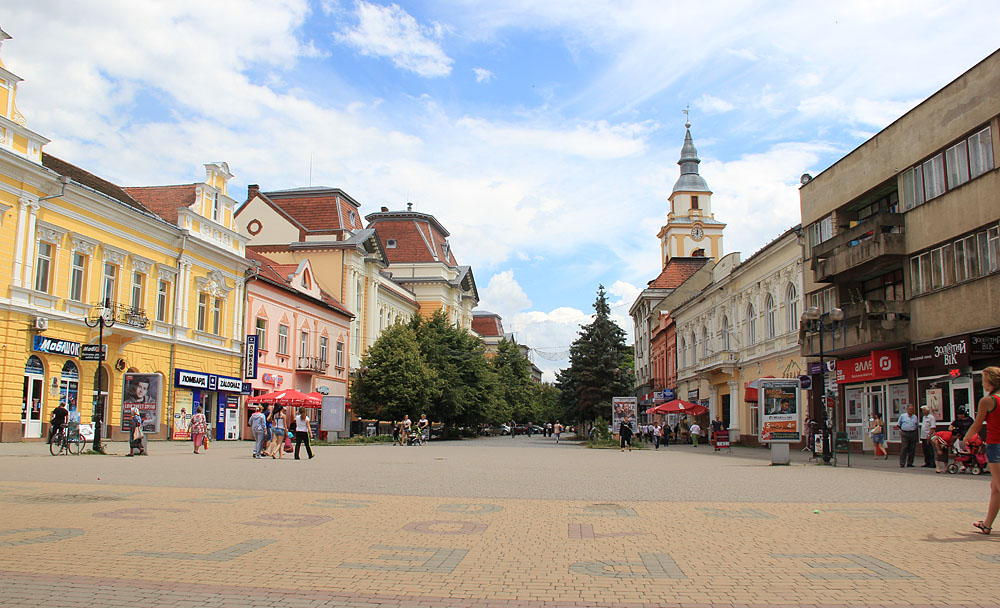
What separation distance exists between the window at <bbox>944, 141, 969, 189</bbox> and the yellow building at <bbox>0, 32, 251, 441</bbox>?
2597 cm

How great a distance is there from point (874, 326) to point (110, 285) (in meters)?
29.9

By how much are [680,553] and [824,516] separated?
150 inches

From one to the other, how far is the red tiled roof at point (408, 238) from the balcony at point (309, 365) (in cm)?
3201

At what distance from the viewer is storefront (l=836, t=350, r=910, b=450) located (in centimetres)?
2808

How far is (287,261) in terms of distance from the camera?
207 ft

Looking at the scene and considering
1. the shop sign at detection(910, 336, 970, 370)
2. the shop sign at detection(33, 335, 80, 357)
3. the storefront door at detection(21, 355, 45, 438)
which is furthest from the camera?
the shop sign at detection(33, 335, 80, 357)

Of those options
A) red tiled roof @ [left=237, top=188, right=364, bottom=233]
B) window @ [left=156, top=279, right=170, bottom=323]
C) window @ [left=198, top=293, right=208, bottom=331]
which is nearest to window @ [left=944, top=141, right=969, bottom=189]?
window @ [left=156, top=279, right=170, bottom=323]

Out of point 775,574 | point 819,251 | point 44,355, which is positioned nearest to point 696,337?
point 819,251

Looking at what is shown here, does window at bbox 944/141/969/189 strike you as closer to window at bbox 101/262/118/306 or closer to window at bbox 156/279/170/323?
window at bbox 101/262/118/306

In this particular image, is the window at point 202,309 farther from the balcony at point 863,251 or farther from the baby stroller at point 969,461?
the baby stroller at point 969,461

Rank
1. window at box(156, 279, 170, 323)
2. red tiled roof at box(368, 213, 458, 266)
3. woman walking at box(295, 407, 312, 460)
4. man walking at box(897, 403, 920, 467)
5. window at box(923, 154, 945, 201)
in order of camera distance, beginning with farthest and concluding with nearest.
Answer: red tiled roof at box(368, 213, 458, 266), window at box(156, 279, 170, 323), window at box(923, 154, 945, 201), woman walking at box(295, 407, 312, 460), man walking at box(897, 403, 920, 467)

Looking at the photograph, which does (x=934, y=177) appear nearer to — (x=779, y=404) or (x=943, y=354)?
(x=943, y=354)

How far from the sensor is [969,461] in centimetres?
1958

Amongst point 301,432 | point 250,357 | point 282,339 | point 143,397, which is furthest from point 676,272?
point 301,432
